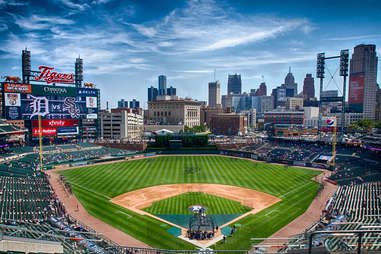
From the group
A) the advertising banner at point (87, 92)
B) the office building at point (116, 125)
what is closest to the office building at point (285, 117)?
the office building at point (116, 125)

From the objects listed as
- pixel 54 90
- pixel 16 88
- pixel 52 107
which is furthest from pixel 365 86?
pixel 16 88

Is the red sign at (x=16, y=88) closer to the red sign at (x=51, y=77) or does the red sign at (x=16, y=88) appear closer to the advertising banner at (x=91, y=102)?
the red sign at (x=51, y=77)

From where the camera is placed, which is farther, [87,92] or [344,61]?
[344,61]

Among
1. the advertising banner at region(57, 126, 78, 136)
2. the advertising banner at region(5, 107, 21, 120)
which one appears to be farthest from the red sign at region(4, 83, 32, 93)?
the advertising banner at region(57, 126, 78, 136)

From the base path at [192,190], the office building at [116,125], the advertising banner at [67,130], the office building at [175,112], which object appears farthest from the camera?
the office building at [175,112]

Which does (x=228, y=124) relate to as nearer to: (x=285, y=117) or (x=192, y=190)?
(x=285, y=117)
